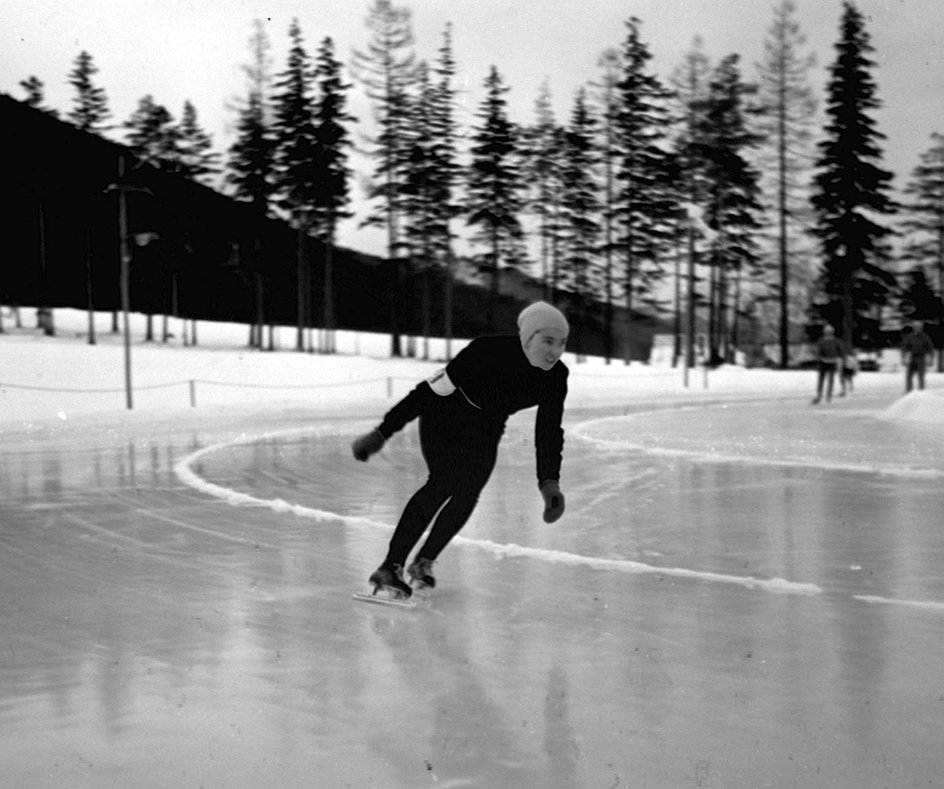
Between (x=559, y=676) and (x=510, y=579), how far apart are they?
2288mm

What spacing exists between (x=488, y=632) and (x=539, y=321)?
4.87 ft

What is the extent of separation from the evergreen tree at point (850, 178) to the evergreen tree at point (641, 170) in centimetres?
835

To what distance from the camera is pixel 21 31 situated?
81.5ft

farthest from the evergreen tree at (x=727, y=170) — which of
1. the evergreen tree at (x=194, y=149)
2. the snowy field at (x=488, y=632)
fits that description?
the snowy field at (x=488, y=632)

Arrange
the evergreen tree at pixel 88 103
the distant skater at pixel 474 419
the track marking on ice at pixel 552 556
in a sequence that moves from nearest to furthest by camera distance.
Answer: the distant skater at pixel 474 419
the track marking on ice at pixel 552 556
the evergreen tree at pixel 88 103

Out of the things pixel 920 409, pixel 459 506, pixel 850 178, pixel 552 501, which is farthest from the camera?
pixel 850 178

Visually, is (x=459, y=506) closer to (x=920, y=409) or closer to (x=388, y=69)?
(x=920, y=409)

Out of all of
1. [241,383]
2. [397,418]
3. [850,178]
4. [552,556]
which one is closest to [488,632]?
[397,418]

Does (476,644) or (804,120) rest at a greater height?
(804,120)

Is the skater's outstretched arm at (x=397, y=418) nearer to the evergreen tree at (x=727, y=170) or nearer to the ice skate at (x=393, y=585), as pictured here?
the ice skate at (x=393, y=585)

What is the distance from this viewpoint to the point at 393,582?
20.0ft

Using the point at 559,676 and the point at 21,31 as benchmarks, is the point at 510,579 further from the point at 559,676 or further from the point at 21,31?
the point at 21,31

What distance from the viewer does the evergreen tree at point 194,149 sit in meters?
78.1

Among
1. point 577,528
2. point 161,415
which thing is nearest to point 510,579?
point 577,528
